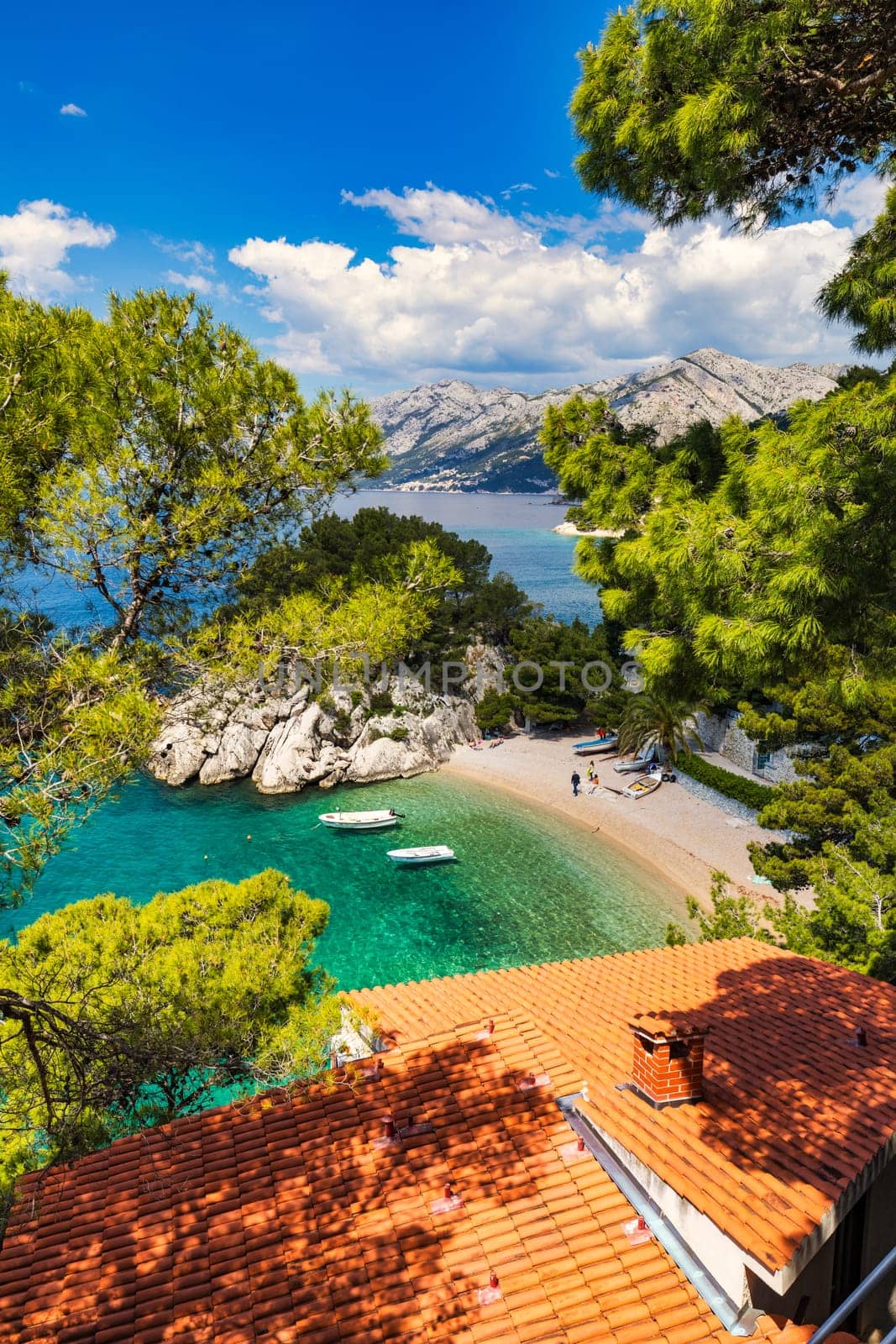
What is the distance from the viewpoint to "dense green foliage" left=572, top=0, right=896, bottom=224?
13.9 ft

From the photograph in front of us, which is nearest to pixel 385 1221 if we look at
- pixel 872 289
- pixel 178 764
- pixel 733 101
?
pixel 872 289

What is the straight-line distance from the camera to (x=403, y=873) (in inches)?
928

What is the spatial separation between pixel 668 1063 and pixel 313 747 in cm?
2751

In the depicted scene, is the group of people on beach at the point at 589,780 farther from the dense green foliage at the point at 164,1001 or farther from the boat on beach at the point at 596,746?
the dense green foliage at the point at 164,1001

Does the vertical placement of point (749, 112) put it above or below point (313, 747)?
above

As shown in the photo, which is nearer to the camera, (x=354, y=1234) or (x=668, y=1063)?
(x=354, y=1234)

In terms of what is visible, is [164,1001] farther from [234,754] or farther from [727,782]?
[234,754]

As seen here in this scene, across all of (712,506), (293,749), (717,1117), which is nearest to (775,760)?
(293,749)

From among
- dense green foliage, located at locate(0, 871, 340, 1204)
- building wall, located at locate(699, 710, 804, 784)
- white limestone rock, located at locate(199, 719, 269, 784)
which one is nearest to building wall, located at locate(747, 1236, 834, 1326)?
dense green foliage, located at locate(0, 871, 340, 1204)

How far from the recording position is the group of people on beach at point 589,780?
2941 cm

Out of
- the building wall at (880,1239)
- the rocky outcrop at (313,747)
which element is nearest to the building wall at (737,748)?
the rocky outcrop at (313,747)

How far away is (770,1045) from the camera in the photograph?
24.2ft

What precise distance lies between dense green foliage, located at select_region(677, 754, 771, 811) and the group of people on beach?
369cm

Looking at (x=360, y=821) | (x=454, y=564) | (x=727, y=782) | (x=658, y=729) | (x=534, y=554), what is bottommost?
(x=360, y=821)
